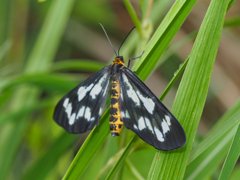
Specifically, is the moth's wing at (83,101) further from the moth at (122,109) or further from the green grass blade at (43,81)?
the green grass blade at (43,81)

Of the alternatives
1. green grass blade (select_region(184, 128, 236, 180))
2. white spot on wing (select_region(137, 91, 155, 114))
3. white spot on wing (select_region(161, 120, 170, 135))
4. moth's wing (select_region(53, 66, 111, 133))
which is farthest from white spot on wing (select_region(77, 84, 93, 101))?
green grass blade (select_region(184, 128, 236, 180))

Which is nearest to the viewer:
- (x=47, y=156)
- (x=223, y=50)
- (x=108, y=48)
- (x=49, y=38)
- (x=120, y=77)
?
(x=120, y=77)

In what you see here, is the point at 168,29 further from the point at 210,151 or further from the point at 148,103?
the point at 210,151

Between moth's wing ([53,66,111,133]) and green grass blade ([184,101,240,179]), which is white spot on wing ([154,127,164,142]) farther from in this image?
moth's wing ([53,66,111,133])

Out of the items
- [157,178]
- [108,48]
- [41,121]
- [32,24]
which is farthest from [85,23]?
[157,178]

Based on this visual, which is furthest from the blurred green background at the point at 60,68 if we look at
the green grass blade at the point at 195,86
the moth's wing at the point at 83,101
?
the green grass blade at the point at 195,86

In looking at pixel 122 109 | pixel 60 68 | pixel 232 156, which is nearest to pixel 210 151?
pixel 232 156

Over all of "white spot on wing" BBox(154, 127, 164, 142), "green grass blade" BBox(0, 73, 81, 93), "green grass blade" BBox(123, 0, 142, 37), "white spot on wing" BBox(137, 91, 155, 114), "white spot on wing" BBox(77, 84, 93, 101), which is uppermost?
"green grass blade" BBox(0, 73, 81, 93)

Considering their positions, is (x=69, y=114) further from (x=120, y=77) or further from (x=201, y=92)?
(x=201, y=92)
